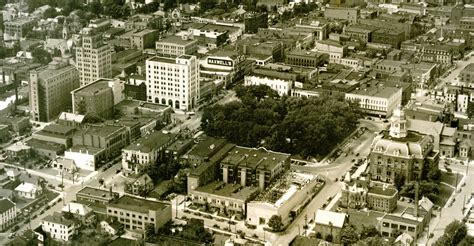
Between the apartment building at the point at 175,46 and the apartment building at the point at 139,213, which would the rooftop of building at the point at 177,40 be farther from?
the apartment building at the point at 139,213

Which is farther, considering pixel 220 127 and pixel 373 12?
pixel 373 12

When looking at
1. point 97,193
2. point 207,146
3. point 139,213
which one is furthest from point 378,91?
point 139,213

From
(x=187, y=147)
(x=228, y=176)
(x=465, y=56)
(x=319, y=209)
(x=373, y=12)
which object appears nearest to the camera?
(x=319, y=209)

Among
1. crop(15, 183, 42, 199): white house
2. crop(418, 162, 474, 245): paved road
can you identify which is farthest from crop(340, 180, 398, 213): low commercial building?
crop(15, 183, 42, 199): white house

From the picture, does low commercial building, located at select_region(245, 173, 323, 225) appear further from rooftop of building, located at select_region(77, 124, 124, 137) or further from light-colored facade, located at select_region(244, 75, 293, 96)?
light-colored facade, located at select_region(244, 75, 293, 96)

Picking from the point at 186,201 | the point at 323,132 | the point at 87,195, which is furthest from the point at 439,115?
the point at 87,195

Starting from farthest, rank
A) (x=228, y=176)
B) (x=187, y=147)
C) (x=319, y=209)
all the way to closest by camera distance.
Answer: (x=187, y=147) → (x=228, y=176) → (x=319, y=209)

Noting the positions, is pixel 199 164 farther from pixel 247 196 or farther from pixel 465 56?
pixel 465 56
